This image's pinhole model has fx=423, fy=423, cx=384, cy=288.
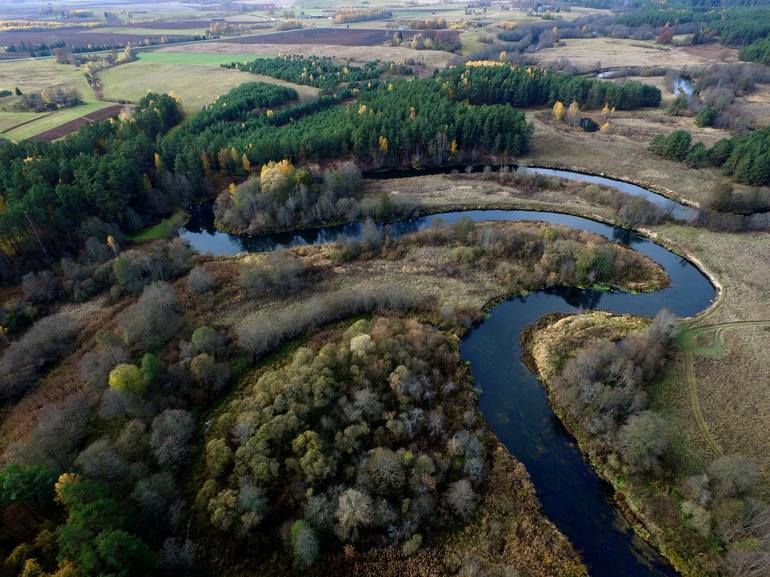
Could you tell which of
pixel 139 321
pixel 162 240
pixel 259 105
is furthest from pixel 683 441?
pixel 259 105

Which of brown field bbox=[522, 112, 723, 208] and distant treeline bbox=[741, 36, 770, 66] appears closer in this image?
brown field bbox=[522, 112, 723, 208]

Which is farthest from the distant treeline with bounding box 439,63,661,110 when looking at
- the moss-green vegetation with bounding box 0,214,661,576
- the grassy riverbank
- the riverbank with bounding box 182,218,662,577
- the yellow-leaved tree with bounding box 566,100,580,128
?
the grassy riverbank

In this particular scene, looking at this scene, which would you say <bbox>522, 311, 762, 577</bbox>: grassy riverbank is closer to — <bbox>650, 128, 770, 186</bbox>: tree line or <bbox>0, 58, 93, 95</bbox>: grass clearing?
<bbox>650, 128, 770, 186</bbox>: tree line

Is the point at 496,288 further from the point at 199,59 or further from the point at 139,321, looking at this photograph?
the point at 199,59

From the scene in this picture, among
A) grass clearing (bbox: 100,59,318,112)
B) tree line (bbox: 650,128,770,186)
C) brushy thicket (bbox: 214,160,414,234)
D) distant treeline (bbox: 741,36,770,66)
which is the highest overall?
distant treeline (bbox: 741,36,770,66)

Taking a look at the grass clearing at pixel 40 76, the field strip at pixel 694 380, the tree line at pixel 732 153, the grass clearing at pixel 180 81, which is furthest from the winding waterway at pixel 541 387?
the grass clearing at pixel 40 76

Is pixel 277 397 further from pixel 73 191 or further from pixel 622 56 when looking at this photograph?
pixel 622 56

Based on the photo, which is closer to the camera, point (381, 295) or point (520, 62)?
point (381, 295)
